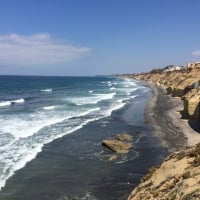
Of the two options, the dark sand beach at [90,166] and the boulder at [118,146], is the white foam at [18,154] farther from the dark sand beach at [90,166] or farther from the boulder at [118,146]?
the boulder at [118,146]

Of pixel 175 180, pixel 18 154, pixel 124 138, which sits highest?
pixel 175 180

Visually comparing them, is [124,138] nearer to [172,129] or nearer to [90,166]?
[172,129]

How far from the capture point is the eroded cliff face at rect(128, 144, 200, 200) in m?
8.77

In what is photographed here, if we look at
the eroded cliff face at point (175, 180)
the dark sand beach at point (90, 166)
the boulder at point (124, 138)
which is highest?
the eroded cliff face at point (175, 180)

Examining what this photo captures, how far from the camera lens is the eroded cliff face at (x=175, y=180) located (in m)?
8.77

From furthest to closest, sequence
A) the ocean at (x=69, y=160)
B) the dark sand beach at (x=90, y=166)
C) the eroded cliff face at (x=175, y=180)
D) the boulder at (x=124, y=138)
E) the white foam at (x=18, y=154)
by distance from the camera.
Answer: the boulder at (x=124, y=138) < the white foam at (x=18, y=154) < the ocean at (x=69, y=160) < the dark sand beach at (x=90, y=166) < the eroded cliff face at (x=175, y=180)

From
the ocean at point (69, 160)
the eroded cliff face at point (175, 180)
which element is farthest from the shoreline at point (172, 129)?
the eroded cliff face at point (175, 180)

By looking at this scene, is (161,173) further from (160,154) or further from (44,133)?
(44,133)

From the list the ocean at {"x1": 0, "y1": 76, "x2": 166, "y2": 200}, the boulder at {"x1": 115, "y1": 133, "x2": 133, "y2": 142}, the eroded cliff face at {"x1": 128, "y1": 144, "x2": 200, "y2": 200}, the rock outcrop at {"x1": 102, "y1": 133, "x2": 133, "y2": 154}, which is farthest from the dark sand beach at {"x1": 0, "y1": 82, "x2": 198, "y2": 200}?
the eroded cliff face at {"x1": 128, "y1": 144, "x2": 200, "y2": 200}

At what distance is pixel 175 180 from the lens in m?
9.84

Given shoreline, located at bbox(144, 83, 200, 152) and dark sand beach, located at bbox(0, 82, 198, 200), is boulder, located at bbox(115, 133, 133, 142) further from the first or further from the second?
shoreline, located at bbox(144, 83, 200, 152)

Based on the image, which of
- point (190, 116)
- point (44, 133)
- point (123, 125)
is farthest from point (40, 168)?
point (190, 116)

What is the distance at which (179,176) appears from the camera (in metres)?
9.88

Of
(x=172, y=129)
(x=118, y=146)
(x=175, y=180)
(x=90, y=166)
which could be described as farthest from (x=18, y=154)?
(x=175, y=180)
